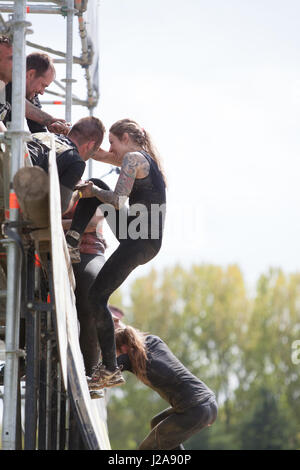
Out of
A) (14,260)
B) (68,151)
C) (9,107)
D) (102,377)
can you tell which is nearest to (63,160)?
(68,151)

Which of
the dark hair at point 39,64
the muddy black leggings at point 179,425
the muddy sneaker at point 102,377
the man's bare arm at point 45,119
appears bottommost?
the muddy black leggings at point 179,425

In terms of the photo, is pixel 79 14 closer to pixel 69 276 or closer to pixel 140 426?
pixel 69 276

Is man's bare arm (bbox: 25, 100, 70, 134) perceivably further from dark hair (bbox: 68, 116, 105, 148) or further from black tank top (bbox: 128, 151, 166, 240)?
black tank top (bbox: 128, 151, 166, 240)

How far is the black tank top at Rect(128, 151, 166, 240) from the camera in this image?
5.66 m

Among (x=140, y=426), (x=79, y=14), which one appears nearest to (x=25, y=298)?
(x=79, y=14)

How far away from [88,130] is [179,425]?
8.10ft

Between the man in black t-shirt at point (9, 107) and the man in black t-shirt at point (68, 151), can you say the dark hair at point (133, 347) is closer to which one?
the man in black t-shirt at point (68, 151)

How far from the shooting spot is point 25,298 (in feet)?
15.4

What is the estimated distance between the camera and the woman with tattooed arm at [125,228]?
5.58 m

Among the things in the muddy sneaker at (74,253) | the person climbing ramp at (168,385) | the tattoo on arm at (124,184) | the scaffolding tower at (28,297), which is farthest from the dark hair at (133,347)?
the tattoo on arm at (124,184)

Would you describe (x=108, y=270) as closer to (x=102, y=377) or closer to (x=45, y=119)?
(x=102, y=377)

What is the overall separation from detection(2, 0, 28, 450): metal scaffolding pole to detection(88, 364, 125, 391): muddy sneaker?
1149 millimetres

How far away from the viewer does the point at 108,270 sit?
5.62m

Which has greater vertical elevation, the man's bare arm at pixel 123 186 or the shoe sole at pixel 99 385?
the man's bare arm at pixel 123 186
